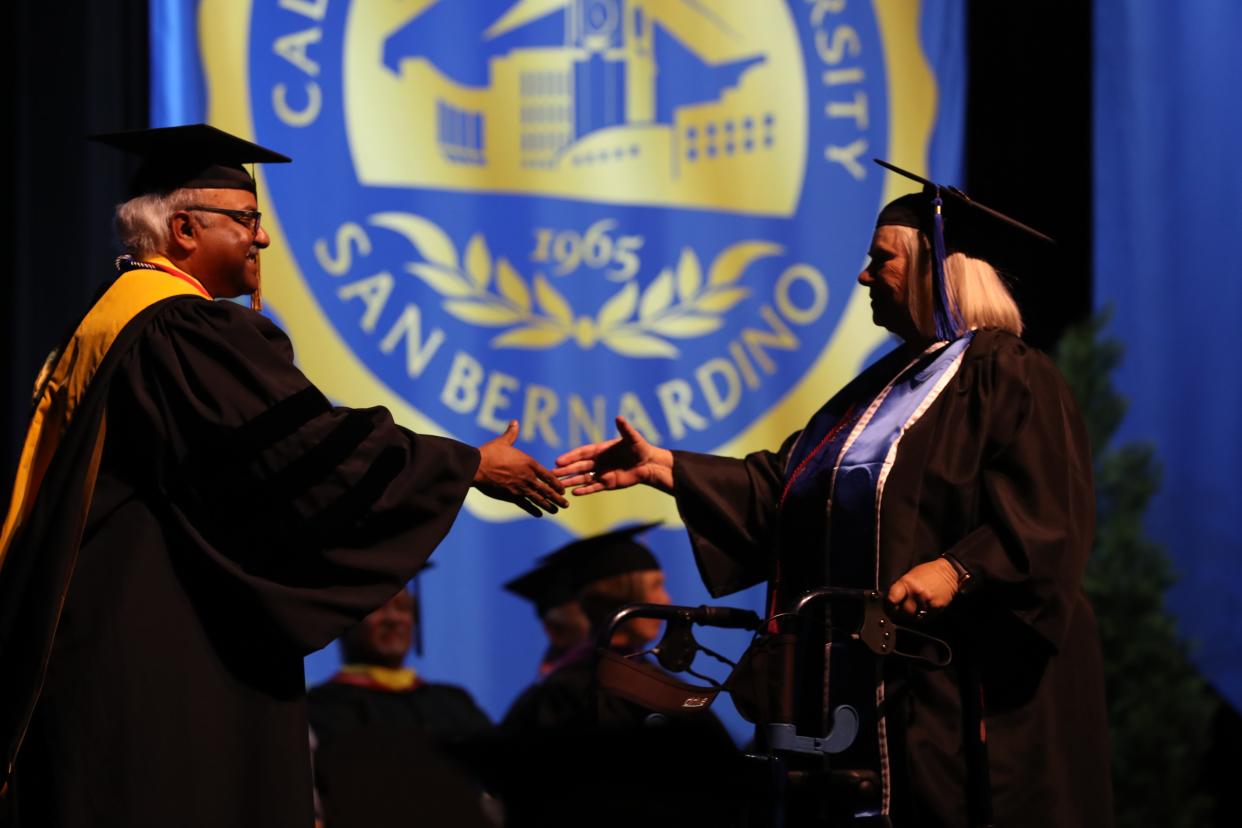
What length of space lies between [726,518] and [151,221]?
54.0 inches

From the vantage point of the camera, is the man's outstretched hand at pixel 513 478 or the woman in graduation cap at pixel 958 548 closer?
the woman in graduation cap at pixel 958 548

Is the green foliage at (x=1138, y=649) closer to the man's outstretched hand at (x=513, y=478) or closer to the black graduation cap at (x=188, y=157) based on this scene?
the man's outstretched hand at (x=513, y=478)

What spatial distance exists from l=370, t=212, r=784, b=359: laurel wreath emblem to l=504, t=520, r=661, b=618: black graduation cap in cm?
61

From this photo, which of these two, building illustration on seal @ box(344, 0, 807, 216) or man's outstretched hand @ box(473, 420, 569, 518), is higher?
building illustration on seal @ box(344, 0, 807, 216)

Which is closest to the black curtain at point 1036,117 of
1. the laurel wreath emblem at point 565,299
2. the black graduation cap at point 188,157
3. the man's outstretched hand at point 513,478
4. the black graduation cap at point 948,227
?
the laurel wreath emblem at point 565,299

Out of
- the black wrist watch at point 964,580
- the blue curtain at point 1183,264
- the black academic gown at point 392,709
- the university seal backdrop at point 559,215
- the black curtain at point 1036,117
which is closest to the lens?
the black wrist watch at point 964,580

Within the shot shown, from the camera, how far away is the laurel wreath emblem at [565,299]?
194 inches

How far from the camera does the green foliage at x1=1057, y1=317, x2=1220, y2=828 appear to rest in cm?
571

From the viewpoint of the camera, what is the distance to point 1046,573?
3010 mm

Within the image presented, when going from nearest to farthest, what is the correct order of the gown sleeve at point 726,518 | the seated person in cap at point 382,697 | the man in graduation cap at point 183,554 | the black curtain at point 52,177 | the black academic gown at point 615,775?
the black academic gown at point 615,775
the man in graduation cap at point 183,554
the gown sleeve at point 726,518
the black curtain at point 52,177
the seated person in cap at point 382,697

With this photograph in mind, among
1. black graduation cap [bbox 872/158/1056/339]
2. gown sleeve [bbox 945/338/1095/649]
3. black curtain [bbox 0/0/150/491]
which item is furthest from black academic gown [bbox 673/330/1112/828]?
black curtain [bbox 0/0/150/491]

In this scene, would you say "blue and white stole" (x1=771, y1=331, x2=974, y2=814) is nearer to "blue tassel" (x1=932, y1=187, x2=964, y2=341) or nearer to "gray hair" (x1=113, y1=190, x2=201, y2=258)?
"blue tassel" (x1=932, y1=187, x2=964, y2=341)

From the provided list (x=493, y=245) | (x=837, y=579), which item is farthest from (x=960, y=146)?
(x=837, y=579)

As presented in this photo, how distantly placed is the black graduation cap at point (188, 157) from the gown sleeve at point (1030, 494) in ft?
5.09
